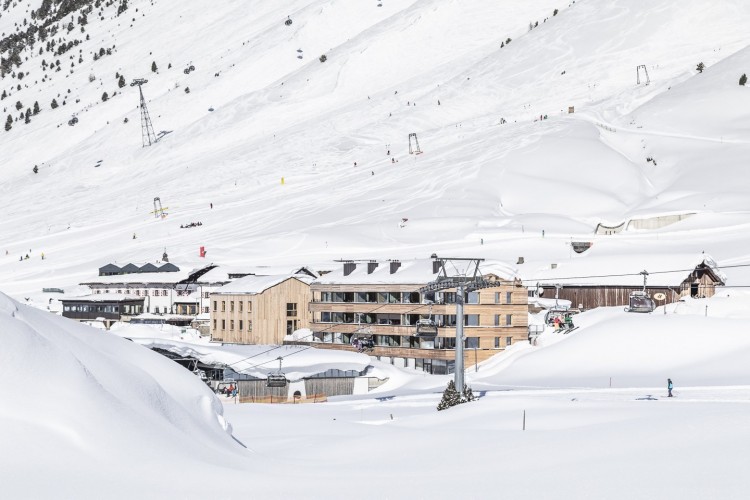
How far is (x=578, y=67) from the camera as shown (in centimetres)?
13400

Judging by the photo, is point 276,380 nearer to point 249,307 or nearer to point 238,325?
point 249,307

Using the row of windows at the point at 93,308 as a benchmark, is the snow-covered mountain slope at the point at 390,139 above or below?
above

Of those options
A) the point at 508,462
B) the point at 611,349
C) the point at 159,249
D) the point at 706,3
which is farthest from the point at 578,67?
the point at 508,462

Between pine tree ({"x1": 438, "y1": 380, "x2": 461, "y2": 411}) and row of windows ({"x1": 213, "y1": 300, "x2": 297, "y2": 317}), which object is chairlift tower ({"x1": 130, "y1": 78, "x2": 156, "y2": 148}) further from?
pine tree ({"x1": 438, "y1": 380, "x2": 461, "y2": 411})

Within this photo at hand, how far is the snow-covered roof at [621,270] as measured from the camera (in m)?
57.8

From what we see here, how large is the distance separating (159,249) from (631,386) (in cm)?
6042

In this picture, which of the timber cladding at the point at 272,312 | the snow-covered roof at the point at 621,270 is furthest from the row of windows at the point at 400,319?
the snow-covered roof at the point at 621,270

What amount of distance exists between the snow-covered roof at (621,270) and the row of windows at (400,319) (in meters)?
9.33

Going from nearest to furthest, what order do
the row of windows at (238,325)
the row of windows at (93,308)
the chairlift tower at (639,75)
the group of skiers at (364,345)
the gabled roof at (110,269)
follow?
1. the group of skiers at (364,345)
2. the row of windows at (238,325)
3. the row of windows at (93,308)
4. the gabled roof at (110,269)
5. the chairlift tower at (639,75)

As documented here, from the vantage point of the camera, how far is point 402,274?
58031 mm

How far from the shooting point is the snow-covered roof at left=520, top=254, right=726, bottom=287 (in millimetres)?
57750

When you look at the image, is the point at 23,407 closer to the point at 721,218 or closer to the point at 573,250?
the point at 573,250

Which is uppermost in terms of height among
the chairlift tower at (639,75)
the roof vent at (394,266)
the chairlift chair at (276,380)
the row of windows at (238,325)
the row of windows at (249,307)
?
the chairlift tower at (639,75)

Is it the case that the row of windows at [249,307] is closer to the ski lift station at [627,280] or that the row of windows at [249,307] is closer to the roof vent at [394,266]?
the roof vent at [394,266]
